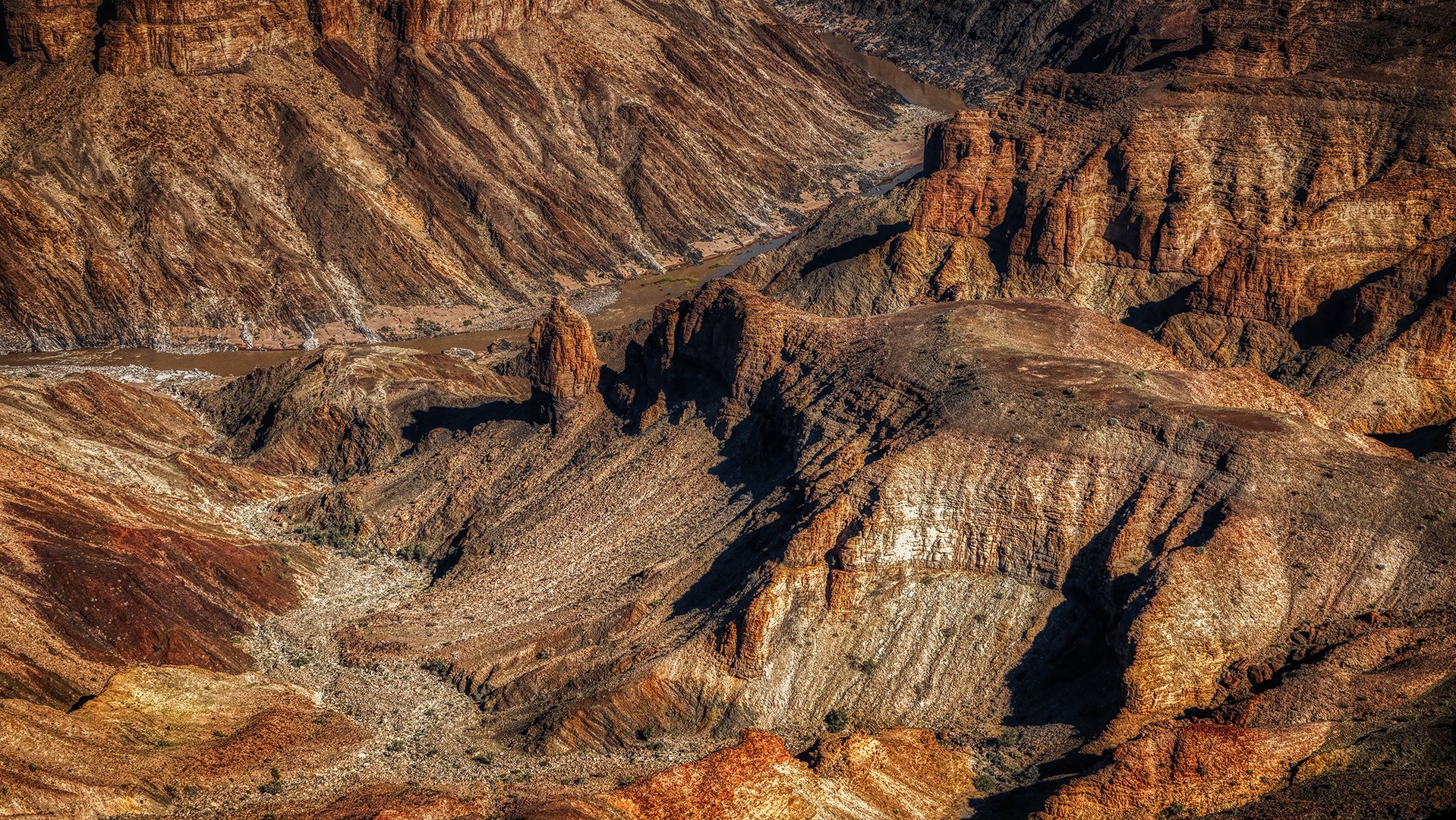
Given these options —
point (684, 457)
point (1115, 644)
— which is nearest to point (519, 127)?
point (684, 457)

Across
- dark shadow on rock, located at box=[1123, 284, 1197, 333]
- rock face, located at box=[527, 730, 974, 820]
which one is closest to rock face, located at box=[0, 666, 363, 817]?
rock face, located at box=[527, 730, 974, 820]

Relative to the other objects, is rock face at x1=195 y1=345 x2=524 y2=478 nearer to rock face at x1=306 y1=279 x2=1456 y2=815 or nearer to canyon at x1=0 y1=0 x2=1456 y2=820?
canyon at x1=0 y1=0 x2=1456 y2=820

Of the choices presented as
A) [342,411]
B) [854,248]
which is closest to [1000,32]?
[854,248]

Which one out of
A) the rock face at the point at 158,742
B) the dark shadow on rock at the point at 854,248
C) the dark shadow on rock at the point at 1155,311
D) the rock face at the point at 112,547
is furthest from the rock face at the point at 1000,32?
the rock face at the point at 158,742

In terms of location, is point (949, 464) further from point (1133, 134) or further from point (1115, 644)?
point (1133, 134)

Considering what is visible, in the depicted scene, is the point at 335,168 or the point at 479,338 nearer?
the point at 479,338

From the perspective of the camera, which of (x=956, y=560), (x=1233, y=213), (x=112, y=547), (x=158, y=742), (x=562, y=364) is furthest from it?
(x=1233, y=213)

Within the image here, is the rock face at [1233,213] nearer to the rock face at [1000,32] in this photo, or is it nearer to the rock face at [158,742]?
the rock face at [1000,32]

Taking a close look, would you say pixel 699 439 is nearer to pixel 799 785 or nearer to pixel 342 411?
pixel 342 411
